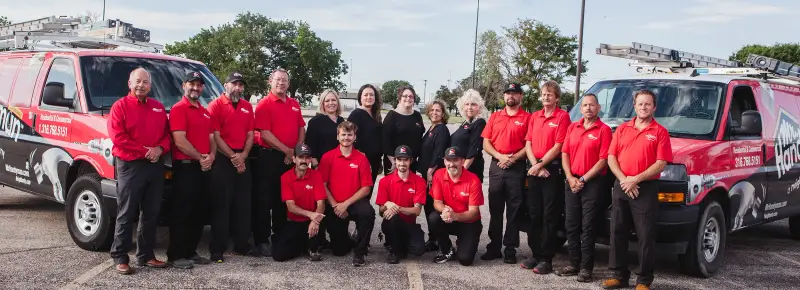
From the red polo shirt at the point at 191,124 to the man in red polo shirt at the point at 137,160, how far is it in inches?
4.1

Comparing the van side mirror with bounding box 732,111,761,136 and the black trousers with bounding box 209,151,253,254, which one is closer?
the van side mirror with bounding box 732,111,761,136

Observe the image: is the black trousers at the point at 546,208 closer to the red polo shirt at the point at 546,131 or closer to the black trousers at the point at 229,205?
the red polo shirt at the point at 546,131

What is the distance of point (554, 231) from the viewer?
6.44 m

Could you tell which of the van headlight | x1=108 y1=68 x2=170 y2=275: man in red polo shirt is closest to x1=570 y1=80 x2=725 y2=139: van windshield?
the van headlight

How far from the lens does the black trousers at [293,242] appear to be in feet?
21.6

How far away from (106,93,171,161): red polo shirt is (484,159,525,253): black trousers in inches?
122

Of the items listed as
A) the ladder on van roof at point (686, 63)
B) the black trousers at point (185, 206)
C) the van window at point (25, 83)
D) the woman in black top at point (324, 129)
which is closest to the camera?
the black trousers at point (185, 206)

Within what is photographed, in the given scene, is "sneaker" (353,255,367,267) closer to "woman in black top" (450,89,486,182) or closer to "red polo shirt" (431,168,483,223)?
"red polo shirt" (431,168,483,223)

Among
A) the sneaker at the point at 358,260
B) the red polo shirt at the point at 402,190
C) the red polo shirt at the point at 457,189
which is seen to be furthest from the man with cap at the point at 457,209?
the sneaker at the point at 358,260

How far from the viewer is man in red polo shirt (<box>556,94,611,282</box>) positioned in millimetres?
5965

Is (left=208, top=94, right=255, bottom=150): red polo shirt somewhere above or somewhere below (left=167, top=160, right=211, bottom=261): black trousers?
above

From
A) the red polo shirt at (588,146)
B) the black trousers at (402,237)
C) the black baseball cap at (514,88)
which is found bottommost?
the black trousers at (402,237)

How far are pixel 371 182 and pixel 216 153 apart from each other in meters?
1.53

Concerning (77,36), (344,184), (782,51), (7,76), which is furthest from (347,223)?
(782,51)
